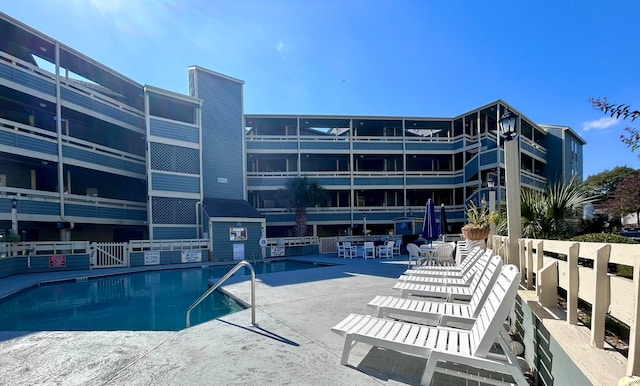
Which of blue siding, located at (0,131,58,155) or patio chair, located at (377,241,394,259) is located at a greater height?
blue siding, located at (0,131,58,155)

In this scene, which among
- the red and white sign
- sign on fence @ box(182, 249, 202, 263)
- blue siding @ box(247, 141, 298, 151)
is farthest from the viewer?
blue siding @ box(247, 141, 298, 151)

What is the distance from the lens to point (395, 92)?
61.2 feet

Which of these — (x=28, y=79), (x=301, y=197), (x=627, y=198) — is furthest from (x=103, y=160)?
(x=627, y=198)

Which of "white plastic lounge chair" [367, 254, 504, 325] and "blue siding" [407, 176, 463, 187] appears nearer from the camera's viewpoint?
"white plastic lounge chair" [367, 254, 504, 325]

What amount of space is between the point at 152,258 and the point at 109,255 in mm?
1794

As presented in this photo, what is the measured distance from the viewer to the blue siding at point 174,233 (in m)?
16.4

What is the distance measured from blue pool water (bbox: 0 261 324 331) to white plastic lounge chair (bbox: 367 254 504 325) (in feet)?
11.2

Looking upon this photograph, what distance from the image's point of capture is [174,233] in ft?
55.9

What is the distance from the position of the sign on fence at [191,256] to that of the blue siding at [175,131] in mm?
6793

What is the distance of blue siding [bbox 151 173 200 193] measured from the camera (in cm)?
1672

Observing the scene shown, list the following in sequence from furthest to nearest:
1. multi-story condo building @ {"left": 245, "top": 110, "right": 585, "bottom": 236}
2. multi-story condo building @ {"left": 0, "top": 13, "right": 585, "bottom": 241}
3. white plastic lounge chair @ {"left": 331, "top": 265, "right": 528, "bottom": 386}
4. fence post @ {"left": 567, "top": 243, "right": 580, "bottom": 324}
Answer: multi-story condo building @ {"left": 245, "top": 110, "right": 585, "bottom": 236} < multi-story condo building @ {"left": 0, "top": 13, "right": 585, "bottom": 241} < white plastic lounge chair @ {"left": 331, "top": 265, "right": 528, "bottom": 386} < fence post @ {"left": 567, "top": 243, "right": 580, "bottom": 324}

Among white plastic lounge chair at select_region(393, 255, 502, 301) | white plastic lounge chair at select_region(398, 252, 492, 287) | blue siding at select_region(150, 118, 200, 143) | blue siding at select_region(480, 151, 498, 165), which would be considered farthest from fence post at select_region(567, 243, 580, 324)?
blue siding at select_region(480, 151, 498, 165)

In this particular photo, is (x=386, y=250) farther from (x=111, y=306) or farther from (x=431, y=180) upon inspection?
(x=431, y=180)

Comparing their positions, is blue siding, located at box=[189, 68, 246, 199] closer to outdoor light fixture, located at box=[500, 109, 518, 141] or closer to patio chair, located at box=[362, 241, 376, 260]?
patio chair, located at box=[362, 241, 376, 260]
